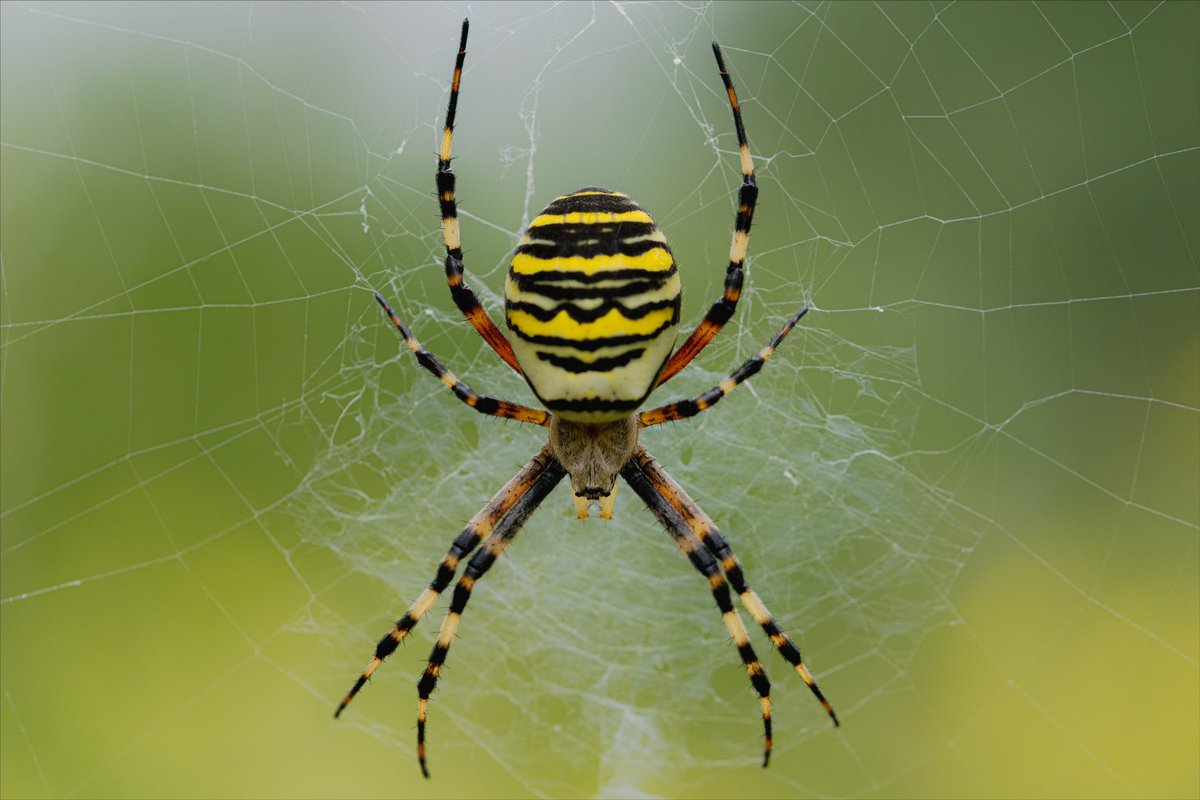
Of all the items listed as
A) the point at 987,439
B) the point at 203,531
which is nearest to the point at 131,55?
the point at 203,531

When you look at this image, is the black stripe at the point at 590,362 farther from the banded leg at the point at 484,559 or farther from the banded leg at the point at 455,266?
the banded leg at the point at 484,559

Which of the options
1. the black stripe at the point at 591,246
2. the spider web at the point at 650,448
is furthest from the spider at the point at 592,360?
the spider web at the point at 650,448

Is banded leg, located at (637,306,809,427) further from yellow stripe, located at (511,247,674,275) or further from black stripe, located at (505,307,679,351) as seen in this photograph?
yellow stripe, located at (511,247,674,275)

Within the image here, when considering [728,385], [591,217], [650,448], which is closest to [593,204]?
[591,217]

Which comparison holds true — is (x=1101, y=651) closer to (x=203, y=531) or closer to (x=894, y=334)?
(x=894, y=334)

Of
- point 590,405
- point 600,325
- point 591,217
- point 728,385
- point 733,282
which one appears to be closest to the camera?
point 591,217

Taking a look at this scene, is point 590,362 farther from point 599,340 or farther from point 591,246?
point 591,246

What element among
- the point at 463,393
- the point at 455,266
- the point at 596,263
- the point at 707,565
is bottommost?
the point at 707,565

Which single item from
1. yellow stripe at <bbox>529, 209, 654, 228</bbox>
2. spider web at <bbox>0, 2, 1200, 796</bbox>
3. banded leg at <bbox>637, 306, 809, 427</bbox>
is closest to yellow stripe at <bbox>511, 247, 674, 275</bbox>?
yellow stripe at <bbox>529, 209, 654, 228</bbox>
